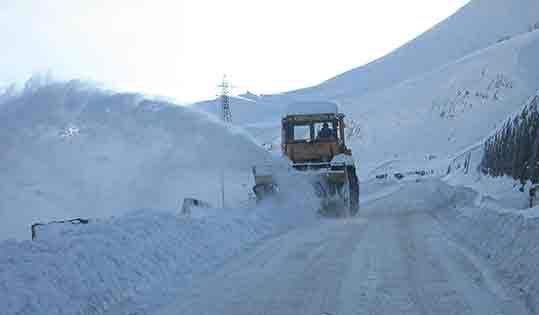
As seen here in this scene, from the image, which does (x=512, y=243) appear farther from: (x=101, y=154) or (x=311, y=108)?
(x=311, y=108)

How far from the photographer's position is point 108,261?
17.9ft

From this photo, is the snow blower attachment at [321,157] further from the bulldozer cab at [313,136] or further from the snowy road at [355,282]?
the snowy road at [355,282]

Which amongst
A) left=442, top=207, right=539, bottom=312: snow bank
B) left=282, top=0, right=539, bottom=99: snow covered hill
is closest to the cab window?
left=442, top=207, right=539, bottom=312: snow bank

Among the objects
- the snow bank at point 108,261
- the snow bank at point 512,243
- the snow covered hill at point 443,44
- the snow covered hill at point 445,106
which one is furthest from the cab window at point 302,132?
the snow covered hill at point 443,44

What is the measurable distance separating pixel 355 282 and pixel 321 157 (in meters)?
9.36

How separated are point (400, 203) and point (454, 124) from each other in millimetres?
57072

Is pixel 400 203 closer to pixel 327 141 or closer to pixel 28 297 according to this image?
pixel 327 141

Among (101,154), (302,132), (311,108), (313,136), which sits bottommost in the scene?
(101,154)

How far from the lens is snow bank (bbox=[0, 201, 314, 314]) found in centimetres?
446

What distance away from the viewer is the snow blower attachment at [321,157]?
13.0 metres

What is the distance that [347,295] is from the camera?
4785mm

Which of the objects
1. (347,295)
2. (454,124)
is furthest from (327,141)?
A: (454,124)

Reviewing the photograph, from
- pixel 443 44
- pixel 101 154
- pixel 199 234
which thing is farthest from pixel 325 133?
pixel 443 44

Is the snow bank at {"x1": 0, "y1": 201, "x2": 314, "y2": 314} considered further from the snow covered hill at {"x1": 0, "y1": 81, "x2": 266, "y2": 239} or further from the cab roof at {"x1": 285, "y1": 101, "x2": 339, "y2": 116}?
the cab roof at {"x1": 285, "y1": 101, "x2": 339, "y2": 116}
